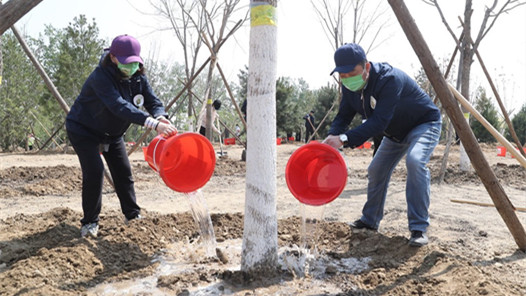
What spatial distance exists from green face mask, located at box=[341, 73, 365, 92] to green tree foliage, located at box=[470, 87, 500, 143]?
18.2m

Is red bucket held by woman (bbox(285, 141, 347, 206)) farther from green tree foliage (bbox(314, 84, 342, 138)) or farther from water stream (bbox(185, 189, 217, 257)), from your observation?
green tree foliage (bbox(314, 84, 342, 138))

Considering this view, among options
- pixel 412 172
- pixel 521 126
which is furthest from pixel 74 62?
pixel 521 126

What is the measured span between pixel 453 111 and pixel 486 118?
18966 mm

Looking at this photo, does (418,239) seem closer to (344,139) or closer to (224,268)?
(344,139)

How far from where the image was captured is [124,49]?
3.22m

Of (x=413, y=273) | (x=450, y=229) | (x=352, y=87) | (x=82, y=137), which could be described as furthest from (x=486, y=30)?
(x=82, y=137)

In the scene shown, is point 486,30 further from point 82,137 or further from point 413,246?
point 82,137

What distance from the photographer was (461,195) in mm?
6039

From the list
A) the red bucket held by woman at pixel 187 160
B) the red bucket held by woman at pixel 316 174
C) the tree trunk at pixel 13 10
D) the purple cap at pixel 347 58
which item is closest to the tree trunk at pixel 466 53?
the purple cap at pixel 347 58

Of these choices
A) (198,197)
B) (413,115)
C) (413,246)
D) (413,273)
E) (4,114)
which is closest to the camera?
(413,273)

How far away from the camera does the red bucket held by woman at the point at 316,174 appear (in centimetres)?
268

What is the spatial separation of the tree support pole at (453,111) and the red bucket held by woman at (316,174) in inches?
40.3

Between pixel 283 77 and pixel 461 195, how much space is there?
2083cm

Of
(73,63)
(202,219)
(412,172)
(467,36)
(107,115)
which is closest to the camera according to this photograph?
(412,172)
